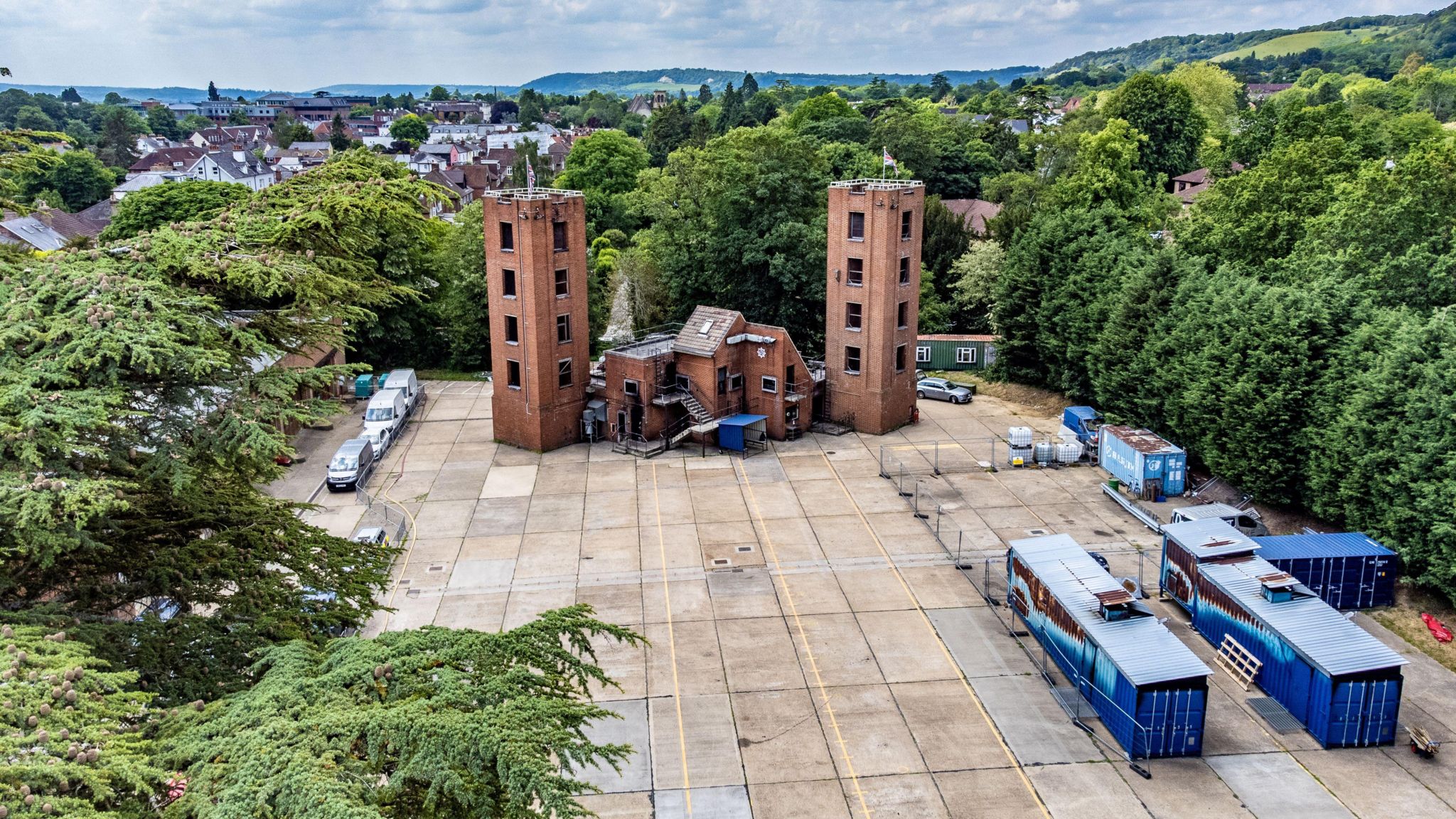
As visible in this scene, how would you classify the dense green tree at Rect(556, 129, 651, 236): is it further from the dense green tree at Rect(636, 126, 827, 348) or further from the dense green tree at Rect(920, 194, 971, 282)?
the dense green tree at Rect(920, 194, 971, 282)

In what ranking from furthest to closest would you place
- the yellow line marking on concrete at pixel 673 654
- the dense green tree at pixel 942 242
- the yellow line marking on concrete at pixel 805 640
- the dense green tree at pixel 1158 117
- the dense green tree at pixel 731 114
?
the dense green tree at pixel 731 114
the dense green tree at pixel 1158 117
the dense green tree at pixel 942 242
the yellow line marking on concrete at pixel 805 640
the yellow line marking on concrete at pixel 673 654

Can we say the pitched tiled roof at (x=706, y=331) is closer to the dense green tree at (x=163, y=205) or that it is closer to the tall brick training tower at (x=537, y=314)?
the tall brick training tower at (x=537, y=314)

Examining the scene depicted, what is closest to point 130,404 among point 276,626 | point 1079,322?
point 276,626

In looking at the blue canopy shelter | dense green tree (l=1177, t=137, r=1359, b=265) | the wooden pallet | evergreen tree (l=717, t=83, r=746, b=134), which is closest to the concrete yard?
the wooden pallet

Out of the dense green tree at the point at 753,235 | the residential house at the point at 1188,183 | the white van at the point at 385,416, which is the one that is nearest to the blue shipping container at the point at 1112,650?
the dense green tree at the point at 753,235

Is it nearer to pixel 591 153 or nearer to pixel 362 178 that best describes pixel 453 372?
pixel 362 178

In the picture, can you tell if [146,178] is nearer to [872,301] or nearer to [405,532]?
[405,532]

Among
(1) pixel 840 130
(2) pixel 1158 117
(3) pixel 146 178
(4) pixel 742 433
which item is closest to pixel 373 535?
(4) pixel 742 433
